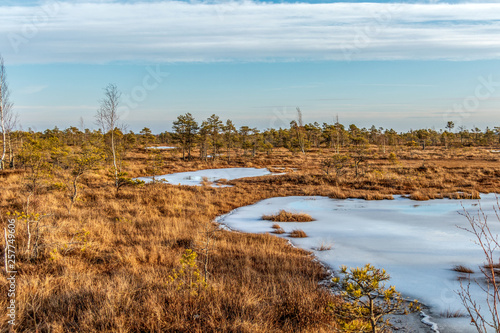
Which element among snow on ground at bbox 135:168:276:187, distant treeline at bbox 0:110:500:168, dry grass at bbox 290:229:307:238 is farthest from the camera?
distant treeline at bbox 0:110:500:168

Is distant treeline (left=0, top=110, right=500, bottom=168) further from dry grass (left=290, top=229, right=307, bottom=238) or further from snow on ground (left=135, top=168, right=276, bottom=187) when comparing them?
dry grass (left=290, top=229, right=307, bottom=238)

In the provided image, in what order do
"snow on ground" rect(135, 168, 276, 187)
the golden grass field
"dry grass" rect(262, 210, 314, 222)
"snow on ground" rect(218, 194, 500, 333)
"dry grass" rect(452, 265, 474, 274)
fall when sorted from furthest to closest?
"snow on ground" rect(135, 168, 276, 187)
"dry grass" rect(262, 210, 314, 222)
"dry grass" rect(452, 265, 474, 274)
"snow on ground" rect(218, 194, 500, 333)
the golden grass field

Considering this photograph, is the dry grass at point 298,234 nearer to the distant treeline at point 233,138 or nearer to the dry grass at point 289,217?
the dry grass at point 289,217

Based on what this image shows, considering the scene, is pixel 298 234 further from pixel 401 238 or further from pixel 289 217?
pixel 401 238

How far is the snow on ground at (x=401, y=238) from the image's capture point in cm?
481

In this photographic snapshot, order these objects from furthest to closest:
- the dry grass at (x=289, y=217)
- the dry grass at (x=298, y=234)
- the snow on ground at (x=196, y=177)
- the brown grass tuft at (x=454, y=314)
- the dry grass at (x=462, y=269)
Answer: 1. the snow on ground at (x=196, y=177)
2. the dry grass at (x=289, y=217)
3. the dry grass at (x=298, y=234)
4. the dry grass at (x=462, y=269)
5. the brown grass tuft at (x=454, y=314)

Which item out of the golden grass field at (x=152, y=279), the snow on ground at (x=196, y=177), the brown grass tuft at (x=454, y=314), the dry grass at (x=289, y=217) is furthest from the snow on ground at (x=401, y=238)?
the snow on ground at (x=196, y=177)

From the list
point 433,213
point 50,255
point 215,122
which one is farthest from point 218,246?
point 215,122

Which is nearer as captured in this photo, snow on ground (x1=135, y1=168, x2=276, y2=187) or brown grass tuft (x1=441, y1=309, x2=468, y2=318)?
brown grass tuft (x1=441, y1=309, x2=468, y2=318)

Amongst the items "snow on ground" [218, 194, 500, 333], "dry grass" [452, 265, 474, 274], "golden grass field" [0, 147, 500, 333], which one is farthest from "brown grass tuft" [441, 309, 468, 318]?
"dry grass" [452, 265, 474, 274]

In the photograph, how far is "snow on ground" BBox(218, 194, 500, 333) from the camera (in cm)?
481

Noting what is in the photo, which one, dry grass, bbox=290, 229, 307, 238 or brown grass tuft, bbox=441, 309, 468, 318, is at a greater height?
brown grass tuft, bbox=441, 309, 468, 318

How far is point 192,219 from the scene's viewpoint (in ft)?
35.3

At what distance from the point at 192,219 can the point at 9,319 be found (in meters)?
7.63
